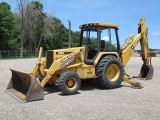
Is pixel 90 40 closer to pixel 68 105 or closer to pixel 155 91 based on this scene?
pixel 155 91

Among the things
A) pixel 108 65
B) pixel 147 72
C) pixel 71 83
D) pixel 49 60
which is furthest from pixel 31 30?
pixel 71 83

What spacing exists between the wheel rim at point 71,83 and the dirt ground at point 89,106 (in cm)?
37

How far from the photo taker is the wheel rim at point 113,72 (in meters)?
11.3

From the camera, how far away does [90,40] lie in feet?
39.1

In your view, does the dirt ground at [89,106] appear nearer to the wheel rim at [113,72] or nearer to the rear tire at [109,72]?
the rear tire at [109,72]

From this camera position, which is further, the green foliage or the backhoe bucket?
the green foliage

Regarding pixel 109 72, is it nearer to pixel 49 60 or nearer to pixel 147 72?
pixel 49 60

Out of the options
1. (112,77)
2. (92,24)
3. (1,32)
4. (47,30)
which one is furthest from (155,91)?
(47,30)

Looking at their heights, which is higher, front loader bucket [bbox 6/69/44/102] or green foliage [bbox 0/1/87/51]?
green foliage [bbox 0/1/87/51]

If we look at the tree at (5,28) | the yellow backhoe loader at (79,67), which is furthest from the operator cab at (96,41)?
the tree at (5,28)

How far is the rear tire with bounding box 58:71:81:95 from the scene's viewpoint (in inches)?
374

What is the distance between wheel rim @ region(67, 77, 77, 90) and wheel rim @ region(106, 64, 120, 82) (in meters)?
1.87

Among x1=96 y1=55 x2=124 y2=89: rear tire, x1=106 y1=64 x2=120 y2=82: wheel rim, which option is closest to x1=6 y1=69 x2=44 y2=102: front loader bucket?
x1=96 y1=55 x2=124 y2=89: rear tire

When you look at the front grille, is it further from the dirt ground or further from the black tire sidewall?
the black tire sidewall
